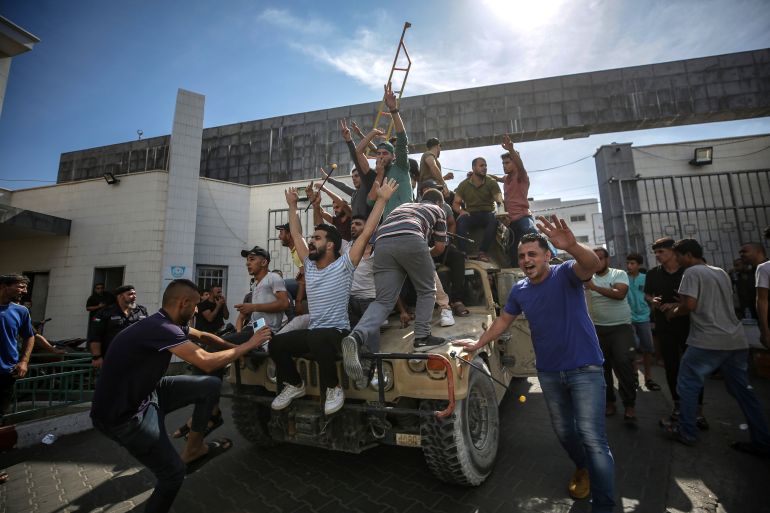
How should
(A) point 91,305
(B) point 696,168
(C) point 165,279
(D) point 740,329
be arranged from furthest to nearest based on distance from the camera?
(B) point 696,168, (C) point 165,279, (A) point 91,305, (D) point 740,329

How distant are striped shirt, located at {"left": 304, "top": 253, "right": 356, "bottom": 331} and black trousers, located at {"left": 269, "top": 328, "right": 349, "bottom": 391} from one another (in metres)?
→ 0.14

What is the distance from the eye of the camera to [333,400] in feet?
8.64

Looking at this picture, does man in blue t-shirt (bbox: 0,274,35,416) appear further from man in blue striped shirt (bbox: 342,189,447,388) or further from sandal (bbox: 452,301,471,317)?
sandal (bbox: 452,301,471,317)

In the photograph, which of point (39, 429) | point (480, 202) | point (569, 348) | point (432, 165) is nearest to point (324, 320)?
point (569, 348)

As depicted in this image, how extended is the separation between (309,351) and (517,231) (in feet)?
13.1

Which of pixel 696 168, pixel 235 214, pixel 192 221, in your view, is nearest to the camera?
pixel 192 221

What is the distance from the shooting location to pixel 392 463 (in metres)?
3.38

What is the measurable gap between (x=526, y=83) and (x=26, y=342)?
12.9 metres

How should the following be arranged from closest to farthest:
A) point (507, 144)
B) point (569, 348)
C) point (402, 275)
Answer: point (569, 348) → point (402, 275) → point (507, 144)

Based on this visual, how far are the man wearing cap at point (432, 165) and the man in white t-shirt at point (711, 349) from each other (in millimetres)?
3052

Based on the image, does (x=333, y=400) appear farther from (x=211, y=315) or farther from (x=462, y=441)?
(x=211, y=315)

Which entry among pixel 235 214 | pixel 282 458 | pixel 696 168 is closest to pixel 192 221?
pixel 235 214

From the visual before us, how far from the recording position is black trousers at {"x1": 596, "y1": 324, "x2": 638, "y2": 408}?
156 inches

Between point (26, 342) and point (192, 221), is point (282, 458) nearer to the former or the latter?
point (26, 342)
